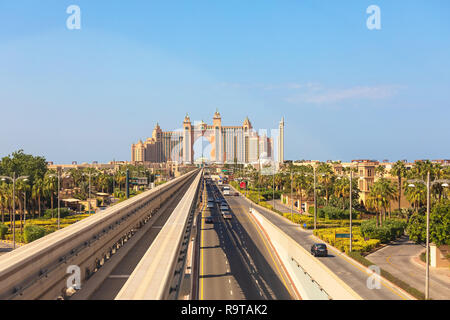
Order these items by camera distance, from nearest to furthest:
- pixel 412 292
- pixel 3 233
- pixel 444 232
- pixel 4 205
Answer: pixel 412 292
pixel 444 232
pixel 3 233
pixel 4 205

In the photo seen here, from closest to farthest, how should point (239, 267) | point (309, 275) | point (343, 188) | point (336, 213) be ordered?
1. point (309, 275)
2. point (239, 267)
3. point (336, 213)
4. point (343, 188)

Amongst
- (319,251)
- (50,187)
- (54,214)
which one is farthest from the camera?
(50,187)

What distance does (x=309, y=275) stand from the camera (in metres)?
28.2

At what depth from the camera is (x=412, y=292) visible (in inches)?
959

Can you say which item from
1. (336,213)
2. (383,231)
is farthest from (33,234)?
(336,213)

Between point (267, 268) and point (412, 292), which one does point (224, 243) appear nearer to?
point (267, 268)

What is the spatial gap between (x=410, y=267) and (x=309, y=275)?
11275mm

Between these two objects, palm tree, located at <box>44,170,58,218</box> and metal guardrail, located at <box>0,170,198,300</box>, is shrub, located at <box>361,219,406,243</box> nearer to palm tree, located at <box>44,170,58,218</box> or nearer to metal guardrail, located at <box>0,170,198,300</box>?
metal guardrail, located at <box>0,170,198,300</box>

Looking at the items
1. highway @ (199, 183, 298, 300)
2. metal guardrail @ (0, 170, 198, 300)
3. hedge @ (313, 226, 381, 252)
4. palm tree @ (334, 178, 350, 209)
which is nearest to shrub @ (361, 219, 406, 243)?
hedge @ (313, 226, 381, 252)

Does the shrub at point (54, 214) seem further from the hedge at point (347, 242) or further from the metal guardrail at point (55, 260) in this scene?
the hedge at point (347, 242)

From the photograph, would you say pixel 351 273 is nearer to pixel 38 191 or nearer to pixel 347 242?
pixel 347 242
